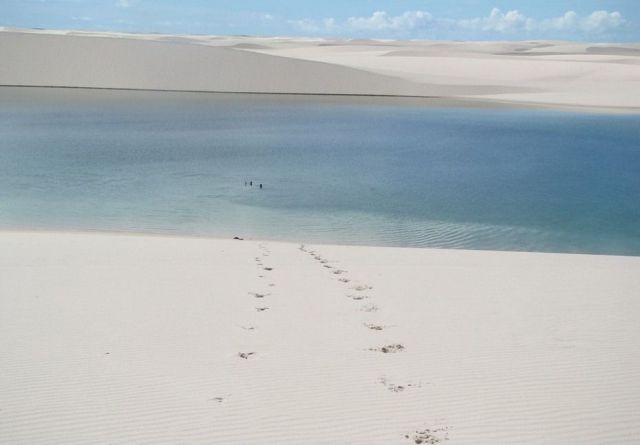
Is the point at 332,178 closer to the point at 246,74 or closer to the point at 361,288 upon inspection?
the point at 361,288

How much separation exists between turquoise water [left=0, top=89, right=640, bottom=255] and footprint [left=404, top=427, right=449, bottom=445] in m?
5.67

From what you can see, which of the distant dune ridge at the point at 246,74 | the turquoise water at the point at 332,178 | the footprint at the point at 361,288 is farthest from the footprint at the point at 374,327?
the distant dune ridge at the point at 246,74

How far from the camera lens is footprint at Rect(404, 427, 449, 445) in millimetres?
3168

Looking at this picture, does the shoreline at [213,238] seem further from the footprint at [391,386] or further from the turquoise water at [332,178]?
the footprint at [391,386]

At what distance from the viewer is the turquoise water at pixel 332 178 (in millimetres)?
9633

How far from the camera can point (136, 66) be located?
42.8 metres

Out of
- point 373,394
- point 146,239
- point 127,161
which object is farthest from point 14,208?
point 373,394

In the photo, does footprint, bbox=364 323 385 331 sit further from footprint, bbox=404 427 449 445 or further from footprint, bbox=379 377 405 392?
footprint, bbox=404 427 449 445

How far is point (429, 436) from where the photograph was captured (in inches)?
126

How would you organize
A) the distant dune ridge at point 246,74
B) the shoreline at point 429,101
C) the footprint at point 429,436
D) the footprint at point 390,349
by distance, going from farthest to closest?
the distant dune ridge at point 246,74
the shoreline at point 429,101
the footprint at point 390,349
the footprint at point 429,436

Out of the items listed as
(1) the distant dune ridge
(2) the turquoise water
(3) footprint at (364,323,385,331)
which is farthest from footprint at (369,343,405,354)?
(1) the distant dune ridge

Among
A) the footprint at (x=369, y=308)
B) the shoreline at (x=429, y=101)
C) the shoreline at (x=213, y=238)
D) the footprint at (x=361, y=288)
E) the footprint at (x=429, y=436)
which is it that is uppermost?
the shoreline at (x=429, y=101)

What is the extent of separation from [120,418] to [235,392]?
0.59m

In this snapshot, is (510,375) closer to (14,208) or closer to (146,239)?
(146,239)
